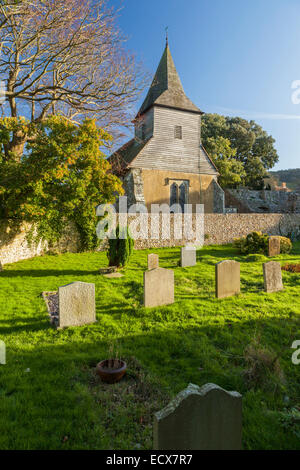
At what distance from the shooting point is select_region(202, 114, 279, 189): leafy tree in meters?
37.5

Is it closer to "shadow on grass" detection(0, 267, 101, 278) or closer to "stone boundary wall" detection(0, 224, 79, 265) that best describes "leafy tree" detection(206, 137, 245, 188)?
"stone boundary wall" detection(0, 224, 79, 265)

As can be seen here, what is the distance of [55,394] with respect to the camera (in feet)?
11.6

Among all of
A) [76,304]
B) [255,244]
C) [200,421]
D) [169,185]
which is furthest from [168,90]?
[200,421]

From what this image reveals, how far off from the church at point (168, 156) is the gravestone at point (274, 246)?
28.4 feet

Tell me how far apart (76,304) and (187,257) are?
6861 millimetres

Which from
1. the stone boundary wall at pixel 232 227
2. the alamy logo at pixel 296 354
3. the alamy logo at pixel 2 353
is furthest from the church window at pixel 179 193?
the alamy logo at pixel 2 353

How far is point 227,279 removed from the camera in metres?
7.77

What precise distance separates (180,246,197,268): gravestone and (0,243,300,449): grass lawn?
11.0 ft

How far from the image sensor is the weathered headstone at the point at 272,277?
27.1ft

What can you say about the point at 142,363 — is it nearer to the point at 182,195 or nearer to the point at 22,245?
the point at 22,245

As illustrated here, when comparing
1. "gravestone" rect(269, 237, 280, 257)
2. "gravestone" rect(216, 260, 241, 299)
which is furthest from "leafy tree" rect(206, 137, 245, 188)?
"gravestone" rect(216, 260, 241, 299)

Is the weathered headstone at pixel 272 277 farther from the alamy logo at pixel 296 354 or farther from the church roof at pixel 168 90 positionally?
the church roof at pixel 168 90
